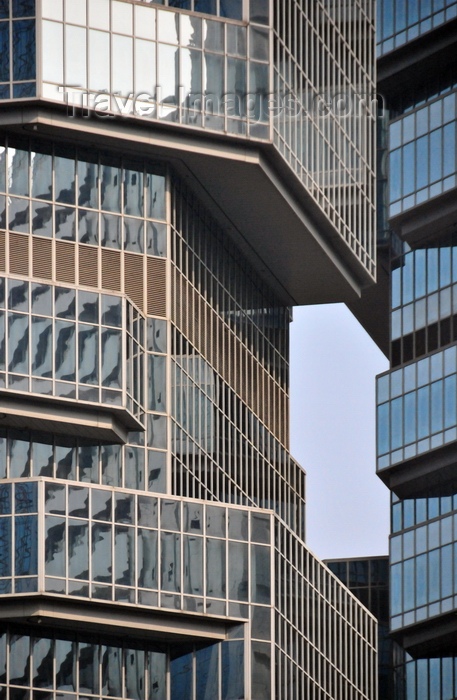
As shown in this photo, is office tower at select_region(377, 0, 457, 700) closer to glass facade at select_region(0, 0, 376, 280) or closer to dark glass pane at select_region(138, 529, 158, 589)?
glass facade at select_region(0, 0, 376, 280)

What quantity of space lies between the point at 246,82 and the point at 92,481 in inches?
725

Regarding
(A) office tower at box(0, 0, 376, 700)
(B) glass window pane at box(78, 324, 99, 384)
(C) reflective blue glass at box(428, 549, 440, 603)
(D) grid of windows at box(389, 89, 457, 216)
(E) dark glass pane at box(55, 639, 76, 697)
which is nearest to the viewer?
(E) dark glass pane at box(55, 639, 76, 697)

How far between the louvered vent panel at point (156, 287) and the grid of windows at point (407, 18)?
1572 inches

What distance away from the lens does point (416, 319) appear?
440 ft

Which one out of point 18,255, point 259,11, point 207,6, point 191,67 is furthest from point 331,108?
point 18,255

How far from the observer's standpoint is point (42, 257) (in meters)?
98.1

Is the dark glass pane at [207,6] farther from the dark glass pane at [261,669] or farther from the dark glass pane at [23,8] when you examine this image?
the dark glass pane at [261,669]

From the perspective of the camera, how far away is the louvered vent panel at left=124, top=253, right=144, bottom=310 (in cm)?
9950

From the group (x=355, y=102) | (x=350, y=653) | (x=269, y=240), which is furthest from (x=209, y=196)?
(x=350, y=653)

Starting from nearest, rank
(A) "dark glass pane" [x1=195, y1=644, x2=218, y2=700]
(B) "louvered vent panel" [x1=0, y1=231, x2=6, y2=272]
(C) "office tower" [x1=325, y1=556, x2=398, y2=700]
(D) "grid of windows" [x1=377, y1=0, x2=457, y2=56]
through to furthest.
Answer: (A) "dark glass pane" [x1=195, y1=644, x2=218, y2=700] < (B) "louvered vent panel" [x1=0, y1=231, x2=6, y2=272] < (D) "grid of windows" [x1=377, y1=0, x2=457, y2=56] < (C) "office tower" [x1=325, y1=556, x2=398, y2=700]

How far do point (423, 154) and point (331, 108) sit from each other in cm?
2172

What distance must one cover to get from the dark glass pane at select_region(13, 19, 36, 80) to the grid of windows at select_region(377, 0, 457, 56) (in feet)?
136

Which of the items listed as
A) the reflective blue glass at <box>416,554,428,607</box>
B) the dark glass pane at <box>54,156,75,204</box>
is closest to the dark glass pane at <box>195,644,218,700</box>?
the dark glass pane at <box>54,156,75,204</box>

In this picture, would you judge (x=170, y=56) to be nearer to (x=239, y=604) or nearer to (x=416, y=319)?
(x=239, y=604)
